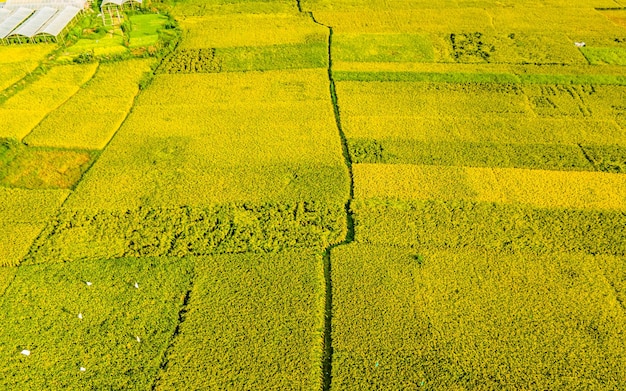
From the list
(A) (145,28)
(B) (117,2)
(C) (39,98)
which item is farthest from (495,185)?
(B) (117,2)

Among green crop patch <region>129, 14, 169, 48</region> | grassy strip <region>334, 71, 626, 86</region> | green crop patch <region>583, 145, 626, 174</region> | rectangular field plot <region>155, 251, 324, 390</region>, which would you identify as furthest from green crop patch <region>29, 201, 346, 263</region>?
green crop patch <region>129, 14, 169, 48</region>

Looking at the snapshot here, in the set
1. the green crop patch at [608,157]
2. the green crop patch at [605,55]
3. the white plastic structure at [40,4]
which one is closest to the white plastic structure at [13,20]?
the white plastic structure at [40,4]

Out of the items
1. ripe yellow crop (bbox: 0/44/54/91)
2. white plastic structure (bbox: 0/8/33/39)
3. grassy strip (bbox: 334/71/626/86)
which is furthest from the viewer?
white plastic structure (bbox: 0/8/33/39)

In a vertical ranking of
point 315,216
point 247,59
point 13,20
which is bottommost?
point 315,216

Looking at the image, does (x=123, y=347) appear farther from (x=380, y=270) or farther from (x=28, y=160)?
(x=28, y=160)

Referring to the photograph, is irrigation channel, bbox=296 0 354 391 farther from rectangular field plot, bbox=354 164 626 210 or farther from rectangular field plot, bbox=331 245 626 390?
rectangular field plot, bbox=354 164 626 210

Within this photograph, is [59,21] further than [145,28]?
No

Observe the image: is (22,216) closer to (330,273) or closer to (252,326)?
(252,326)
